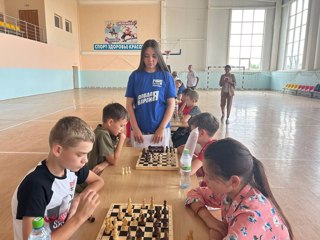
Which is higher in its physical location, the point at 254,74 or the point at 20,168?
the point at 254,74

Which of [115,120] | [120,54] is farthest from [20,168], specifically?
[120,54]

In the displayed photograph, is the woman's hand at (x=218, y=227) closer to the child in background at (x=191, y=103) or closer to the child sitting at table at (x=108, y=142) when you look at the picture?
the child sitting at table at (x=108, y=142)

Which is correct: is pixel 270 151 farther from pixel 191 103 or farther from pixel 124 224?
pixel 124 224

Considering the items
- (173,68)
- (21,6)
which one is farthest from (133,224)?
(173,68)

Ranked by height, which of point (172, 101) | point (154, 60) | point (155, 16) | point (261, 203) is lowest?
point (261, 203)

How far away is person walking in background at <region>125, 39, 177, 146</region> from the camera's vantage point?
274 cm

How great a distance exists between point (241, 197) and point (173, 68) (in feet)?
70.1

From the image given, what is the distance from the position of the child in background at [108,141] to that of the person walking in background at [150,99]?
352 mm

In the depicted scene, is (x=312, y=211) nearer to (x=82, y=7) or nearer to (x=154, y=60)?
(x=154, y=60)

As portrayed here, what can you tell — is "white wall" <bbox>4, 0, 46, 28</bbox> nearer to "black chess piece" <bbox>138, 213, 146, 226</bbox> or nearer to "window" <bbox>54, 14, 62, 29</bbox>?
"window" <bbox>54, 14, 62, 29</bbox>

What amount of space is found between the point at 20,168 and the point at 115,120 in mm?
2378

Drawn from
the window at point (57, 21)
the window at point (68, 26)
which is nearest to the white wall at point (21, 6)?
the window at point (57, 21)

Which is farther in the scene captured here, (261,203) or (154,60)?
(154,60)

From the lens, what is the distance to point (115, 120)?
2393mm
